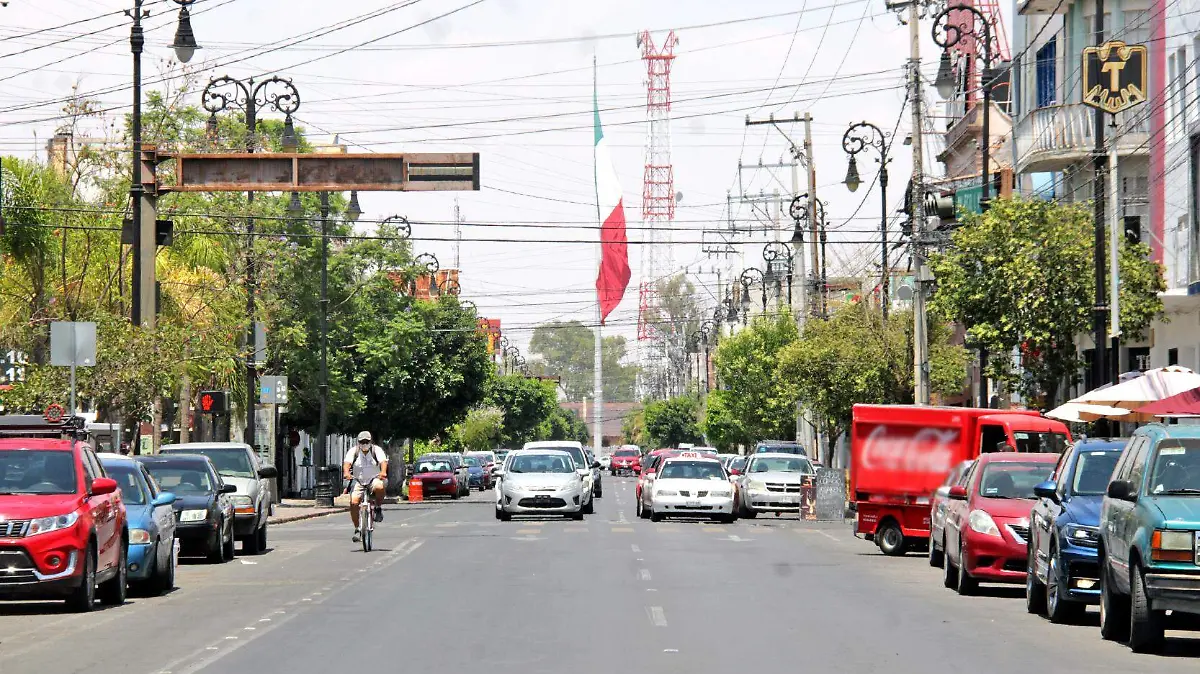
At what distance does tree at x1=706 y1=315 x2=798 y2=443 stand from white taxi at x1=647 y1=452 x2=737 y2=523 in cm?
3373

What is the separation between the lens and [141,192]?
113ft

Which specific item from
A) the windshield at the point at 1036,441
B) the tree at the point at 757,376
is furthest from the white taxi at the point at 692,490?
the tree at the point at 757,376

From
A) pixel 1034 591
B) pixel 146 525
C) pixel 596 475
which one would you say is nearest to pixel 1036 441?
pixel 1034 591

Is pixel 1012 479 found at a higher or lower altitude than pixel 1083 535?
higher

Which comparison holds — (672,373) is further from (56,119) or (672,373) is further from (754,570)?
(754,570)

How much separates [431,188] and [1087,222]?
1340 cm

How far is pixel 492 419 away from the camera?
133m

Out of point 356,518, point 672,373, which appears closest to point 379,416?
point 356,518

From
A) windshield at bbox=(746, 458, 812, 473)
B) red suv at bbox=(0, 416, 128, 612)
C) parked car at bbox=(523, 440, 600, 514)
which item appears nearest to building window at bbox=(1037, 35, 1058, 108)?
windshield at bbox=(746, 458, 812, 473)

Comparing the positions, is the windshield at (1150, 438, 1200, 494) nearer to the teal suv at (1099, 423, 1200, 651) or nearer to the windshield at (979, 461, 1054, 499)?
the teal suv at (1099, 423, 1200, 651)

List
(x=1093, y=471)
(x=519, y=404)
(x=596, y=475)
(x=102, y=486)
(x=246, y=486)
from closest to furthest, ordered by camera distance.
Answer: (x=1093, y=471) → (x=102, y=486) → (x=246, y=486) → (x=596, y=475) → (x=519, y=404)

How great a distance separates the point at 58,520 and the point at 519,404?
128 meters

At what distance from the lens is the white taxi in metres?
40.0

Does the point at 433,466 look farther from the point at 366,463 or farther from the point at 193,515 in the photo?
the point at 193,515
